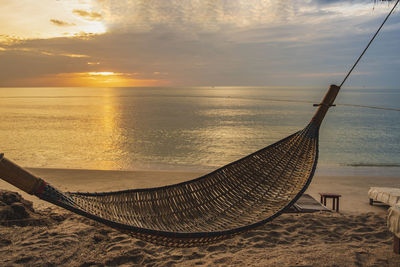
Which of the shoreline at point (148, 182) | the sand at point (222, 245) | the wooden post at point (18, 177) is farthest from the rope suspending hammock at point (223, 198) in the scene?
the shoreline at point (148, 182)

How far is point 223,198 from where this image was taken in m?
2.88

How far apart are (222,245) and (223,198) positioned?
53 cm

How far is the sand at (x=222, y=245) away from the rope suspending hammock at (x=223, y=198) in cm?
44

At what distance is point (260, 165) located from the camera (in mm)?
3109

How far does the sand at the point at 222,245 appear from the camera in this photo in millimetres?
2656

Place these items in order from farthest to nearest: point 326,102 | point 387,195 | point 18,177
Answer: point 387,195 → point 326,102 → point 18,177

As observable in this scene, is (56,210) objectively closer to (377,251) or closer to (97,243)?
(97,243)

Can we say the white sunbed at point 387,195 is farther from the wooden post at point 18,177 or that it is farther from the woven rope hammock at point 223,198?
the wooden post at point 18,177

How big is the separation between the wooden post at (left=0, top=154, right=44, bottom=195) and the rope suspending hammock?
0.51 ft

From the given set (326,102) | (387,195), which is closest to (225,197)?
(326,102)

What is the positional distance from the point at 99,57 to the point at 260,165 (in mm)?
56050

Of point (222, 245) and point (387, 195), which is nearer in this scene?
point (222, 245)

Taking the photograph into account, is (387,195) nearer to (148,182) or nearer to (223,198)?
(223,198)

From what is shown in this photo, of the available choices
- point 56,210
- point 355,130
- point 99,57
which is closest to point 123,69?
point 99,57
